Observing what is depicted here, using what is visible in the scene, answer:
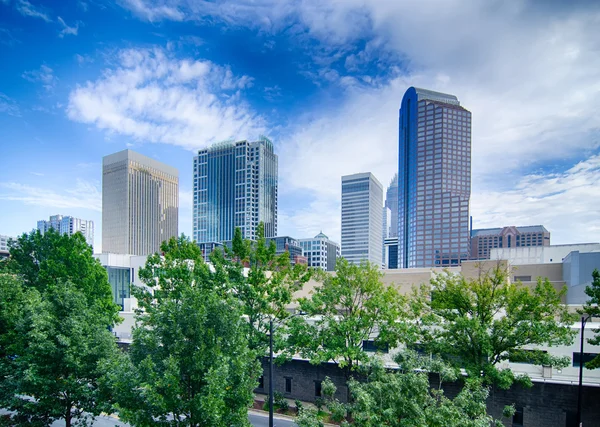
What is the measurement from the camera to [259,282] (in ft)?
69.2

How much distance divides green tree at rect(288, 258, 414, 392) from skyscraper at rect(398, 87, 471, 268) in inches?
6104

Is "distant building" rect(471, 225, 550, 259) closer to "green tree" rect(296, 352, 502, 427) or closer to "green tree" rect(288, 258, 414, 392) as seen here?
"green tree" rect(288, 258, 414, 392)

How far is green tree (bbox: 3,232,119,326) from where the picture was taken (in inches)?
1080

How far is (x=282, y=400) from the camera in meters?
22.6

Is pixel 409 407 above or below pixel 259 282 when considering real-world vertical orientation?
below

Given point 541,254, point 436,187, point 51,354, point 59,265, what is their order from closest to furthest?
point 51,354 < point 59,265 < point 541,254 < point 436,187

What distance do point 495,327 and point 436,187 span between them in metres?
167

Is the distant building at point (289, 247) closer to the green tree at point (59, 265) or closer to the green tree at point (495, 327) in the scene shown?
the green tree at point (59, 265)

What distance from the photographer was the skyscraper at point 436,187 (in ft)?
541

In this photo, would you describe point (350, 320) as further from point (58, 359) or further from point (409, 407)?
point (58, 359)

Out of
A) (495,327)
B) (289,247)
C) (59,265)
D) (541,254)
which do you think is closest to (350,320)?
(495,327)

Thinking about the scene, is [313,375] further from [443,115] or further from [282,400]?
[443,115]

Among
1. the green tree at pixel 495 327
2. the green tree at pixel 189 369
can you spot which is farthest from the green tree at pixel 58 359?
the green tree at pixel 495 327

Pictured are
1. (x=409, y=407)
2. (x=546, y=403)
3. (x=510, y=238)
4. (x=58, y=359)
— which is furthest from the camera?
(x=510, y=238)
